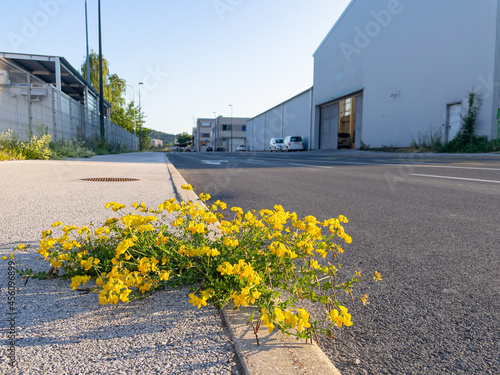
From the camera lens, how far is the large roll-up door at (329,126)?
3784cm

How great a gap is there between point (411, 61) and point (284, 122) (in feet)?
89.7

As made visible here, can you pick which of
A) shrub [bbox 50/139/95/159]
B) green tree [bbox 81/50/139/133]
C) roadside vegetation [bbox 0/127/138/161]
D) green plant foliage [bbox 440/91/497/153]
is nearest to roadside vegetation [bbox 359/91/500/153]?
green plant foliage [bbox 440/91/497/153]

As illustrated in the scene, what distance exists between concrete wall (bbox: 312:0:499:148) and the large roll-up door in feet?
8.25

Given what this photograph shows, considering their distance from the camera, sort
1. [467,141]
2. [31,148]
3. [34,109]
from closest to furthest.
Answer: [31,148] → [34,109] → [467,141]

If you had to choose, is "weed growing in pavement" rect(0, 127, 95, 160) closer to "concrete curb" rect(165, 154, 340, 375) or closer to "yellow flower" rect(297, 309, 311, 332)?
"concrete curb" rect(165, 154, 340, 375)

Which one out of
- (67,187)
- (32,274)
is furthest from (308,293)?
(67,187)

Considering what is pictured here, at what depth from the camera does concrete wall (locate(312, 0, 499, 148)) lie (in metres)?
19.4

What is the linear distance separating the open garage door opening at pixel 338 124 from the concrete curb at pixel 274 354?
122ft

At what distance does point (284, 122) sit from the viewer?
51594 millimetres

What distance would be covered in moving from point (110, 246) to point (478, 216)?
375cm

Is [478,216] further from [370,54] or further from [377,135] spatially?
[370,54]

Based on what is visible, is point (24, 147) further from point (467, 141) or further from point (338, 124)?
point (338, 124)

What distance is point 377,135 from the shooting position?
2939cm

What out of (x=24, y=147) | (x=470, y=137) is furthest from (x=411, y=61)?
(x=24, y=147)
